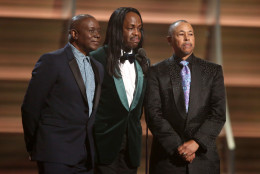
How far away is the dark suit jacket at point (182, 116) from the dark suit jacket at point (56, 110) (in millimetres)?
Result: 546

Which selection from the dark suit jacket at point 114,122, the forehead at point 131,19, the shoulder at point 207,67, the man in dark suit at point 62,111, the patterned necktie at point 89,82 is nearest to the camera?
the man in dark suit at point 62,111

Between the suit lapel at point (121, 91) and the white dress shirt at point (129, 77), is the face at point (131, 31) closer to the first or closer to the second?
the white dress shirt at point (129, 77)

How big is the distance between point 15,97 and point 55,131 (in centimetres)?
164

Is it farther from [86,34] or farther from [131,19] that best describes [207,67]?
[86,34]

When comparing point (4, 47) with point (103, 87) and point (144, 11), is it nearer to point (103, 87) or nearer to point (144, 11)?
point (144, 11)

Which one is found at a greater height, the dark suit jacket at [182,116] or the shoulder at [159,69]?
the shoulder at [159,69]

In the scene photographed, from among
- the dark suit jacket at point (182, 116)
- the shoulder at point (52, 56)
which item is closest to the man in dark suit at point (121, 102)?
the dark suit jacket at point (182, 116)

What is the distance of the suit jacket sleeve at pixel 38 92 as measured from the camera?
2510 millimetres

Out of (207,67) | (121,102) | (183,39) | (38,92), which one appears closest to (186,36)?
(183,39)

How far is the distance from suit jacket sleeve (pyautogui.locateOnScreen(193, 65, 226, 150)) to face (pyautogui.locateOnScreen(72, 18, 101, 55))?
33.6 inches

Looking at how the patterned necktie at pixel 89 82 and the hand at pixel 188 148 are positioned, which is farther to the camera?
the hand at pixel 188 148

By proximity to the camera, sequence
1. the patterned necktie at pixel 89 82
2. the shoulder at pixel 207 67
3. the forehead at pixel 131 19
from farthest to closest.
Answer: the shoulder at pixel 207 67 < the forehead at pixel 131 19 < the patterned necktie at pixel 89 82

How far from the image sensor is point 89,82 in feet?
8.71

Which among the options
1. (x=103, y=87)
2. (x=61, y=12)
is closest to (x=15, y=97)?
(x=61, y=12)
